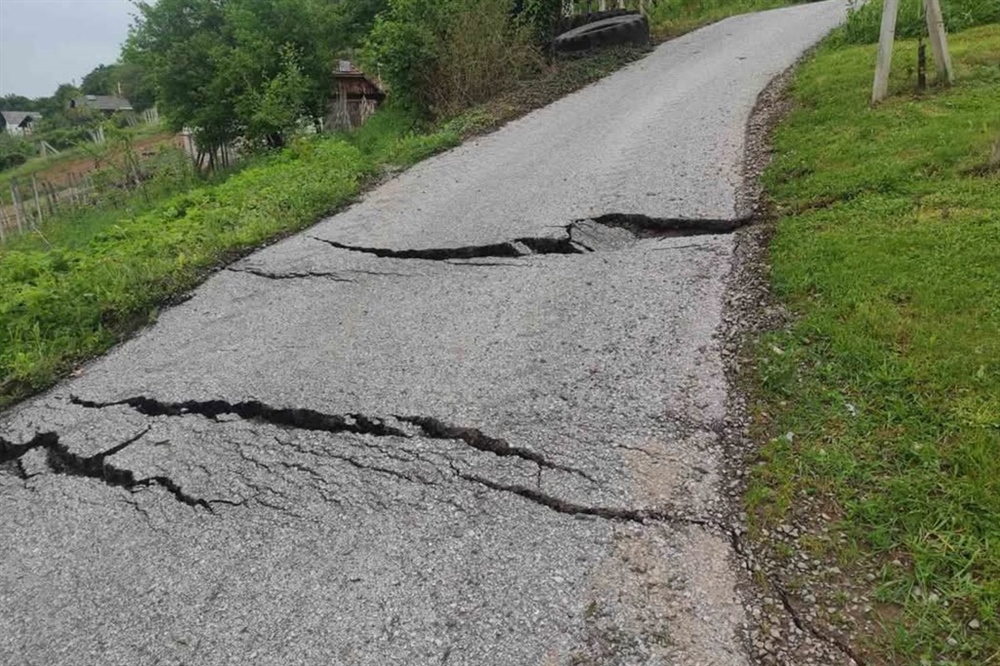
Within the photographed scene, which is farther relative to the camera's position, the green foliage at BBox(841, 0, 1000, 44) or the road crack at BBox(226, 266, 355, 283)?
the green foliage at BBox(841, 0, 1000, 44)

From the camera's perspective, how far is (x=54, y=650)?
2.29 m

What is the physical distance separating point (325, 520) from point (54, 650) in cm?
97

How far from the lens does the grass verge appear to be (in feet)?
15.6

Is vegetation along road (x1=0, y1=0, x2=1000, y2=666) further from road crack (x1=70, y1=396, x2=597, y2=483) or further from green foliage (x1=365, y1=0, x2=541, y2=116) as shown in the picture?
green foliage (x1=365, y1=0, x2=541, y2=116)

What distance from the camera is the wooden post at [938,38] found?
6324 millimetres

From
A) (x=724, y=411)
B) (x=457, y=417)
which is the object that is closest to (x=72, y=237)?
(x=457, y=417)

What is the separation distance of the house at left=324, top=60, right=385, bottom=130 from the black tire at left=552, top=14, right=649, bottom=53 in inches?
212

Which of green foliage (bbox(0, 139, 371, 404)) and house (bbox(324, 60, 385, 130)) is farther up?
house (bbox(324, 60, 385, 130))

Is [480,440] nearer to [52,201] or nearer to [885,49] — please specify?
[885,49]

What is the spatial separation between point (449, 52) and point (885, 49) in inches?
237

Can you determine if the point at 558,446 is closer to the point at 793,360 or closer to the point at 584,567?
the point at 584,567

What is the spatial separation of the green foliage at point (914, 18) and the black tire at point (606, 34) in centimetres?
366

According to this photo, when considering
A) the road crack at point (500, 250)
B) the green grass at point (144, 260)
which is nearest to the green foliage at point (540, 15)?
the green grass at point (144, 260)

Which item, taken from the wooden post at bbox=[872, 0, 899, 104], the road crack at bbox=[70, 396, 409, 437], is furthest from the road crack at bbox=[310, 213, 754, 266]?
the wooden post at bbox=[872, 0, 899, 104]
